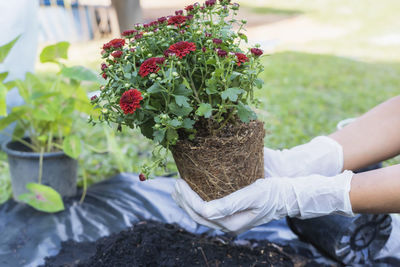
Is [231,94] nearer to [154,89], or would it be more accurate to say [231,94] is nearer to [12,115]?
[154,89]

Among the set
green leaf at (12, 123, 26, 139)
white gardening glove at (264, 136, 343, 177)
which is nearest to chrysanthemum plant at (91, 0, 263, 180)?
white gardening glove at (264, 136, 343, 177)

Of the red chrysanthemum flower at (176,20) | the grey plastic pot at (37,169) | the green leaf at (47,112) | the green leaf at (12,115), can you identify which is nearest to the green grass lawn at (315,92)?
the grey plastic pot at (37,169)

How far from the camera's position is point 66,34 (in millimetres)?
7516

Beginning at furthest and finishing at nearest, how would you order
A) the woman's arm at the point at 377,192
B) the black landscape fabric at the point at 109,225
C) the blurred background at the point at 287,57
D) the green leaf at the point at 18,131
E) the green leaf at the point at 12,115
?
the blurred background at the point at 287,57 < the green leaf at the point at 18,131 < the green leaf at the point at 12,115 < the black landscape fabric at the point at 109,225 < the woman's arm at the point at 377,192

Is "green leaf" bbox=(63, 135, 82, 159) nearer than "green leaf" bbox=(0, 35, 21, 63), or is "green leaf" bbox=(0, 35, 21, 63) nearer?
"green leaf" bbox=(0, 35, 21, 63)

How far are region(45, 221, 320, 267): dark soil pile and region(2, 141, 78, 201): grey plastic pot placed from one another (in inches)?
19.2

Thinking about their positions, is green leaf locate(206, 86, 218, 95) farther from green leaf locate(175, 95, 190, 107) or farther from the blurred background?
the blurred background

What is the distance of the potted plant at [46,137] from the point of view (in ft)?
6.09

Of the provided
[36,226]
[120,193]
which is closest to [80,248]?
[36,226]

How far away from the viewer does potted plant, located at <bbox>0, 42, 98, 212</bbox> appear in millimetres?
1855

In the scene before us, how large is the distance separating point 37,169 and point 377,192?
63.9 inches

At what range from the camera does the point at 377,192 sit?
1289 mm

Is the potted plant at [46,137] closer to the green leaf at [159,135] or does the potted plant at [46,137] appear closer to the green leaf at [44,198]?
the green leaf at [44,198]

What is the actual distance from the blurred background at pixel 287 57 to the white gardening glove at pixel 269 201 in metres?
0.29
